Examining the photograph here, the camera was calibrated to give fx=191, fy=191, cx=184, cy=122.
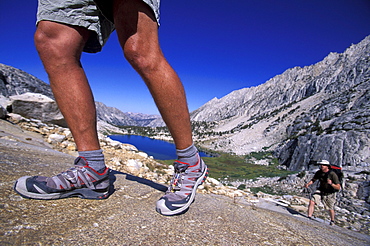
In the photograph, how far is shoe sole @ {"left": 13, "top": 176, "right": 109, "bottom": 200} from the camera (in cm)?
146

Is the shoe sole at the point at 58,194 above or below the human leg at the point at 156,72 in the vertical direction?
below

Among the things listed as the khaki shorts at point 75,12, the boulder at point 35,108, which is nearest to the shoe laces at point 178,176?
the khaki shorts at point 75,12

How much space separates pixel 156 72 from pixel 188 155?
0.85 meters

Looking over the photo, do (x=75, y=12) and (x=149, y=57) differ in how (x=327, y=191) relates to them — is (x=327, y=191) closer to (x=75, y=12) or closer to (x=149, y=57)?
(x=149, y=57)

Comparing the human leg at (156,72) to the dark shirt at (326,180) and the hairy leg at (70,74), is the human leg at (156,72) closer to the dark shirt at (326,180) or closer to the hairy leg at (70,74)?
the hairy leg at (70,74)

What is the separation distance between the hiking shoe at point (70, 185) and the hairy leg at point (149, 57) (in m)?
0.88

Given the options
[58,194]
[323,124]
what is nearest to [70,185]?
[58,194]

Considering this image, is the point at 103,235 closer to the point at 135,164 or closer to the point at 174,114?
the point at 174,114

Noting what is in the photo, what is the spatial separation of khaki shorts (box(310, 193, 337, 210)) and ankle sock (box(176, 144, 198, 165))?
24.6ft

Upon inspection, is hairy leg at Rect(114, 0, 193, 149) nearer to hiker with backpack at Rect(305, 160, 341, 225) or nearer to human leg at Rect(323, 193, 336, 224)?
hiker with backpack at Rect(305, 160, 341, 225)

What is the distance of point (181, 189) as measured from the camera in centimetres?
187

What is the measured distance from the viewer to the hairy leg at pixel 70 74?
68.2 inches

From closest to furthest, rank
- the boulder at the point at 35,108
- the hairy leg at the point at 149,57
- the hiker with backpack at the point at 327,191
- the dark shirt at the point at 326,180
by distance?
the hairy leg at the point at 149,57, the hiker with backpack at the point at 327,191, the dark shirt at the point at 326,180, the boulder at the point at 35,108

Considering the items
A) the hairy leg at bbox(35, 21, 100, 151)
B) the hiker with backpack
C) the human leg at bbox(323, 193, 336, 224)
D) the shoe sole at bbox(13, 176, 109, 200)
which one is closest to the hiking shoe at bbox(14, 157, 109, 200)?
the shoe sole at bbox(13, 176, 109, 200)
